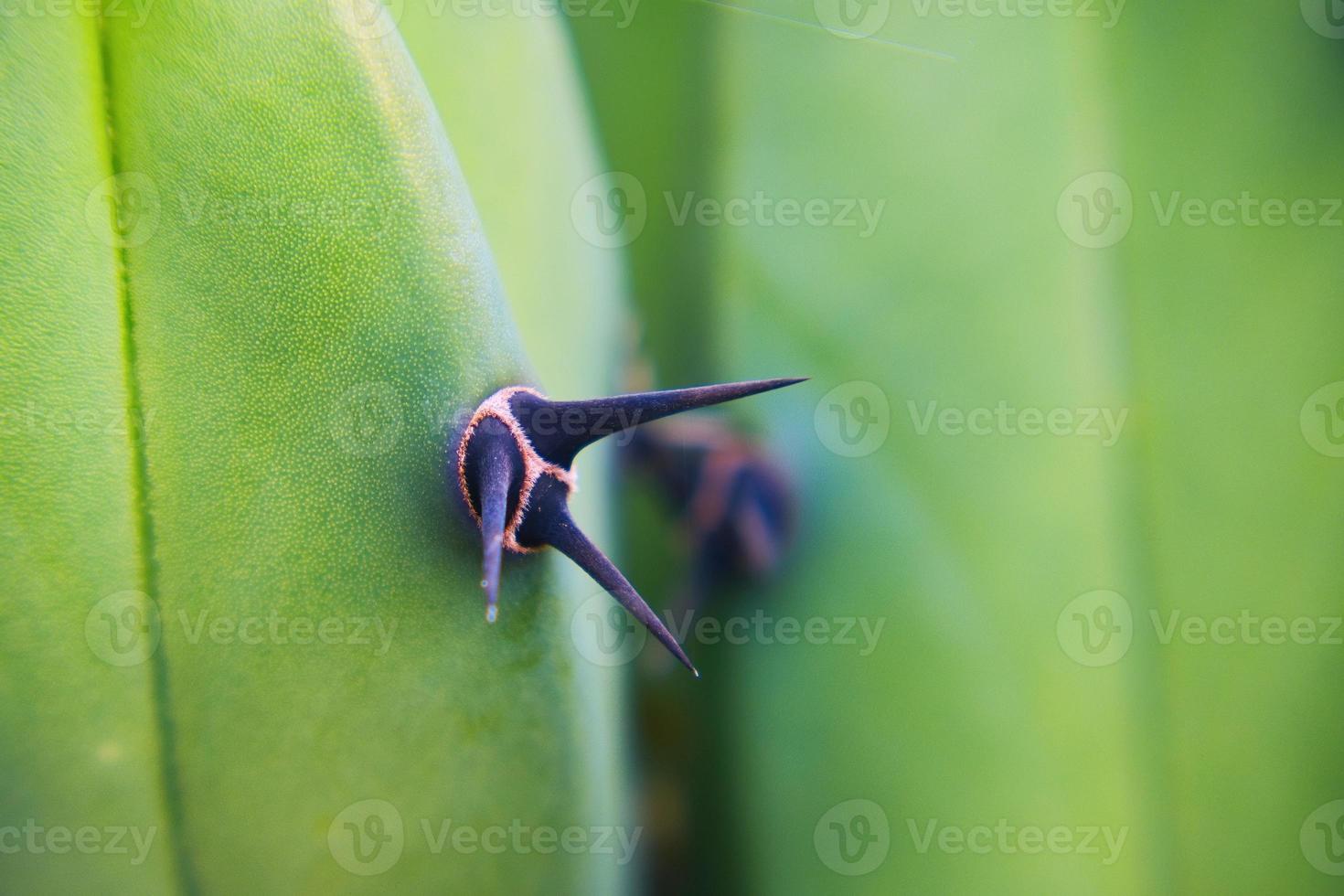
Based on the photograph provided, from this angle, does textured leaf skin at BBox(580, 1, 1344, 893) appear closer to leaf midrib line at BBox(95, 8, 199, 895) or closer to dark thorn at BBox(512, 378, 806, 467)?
dark thorn at BBox(512, 378, 806, 467)

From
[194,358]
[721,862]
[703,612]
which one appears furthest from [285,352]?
[721,862]

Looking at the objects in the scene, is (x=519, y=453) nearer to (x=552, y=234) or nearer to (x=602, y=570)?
(x=602, y=570)

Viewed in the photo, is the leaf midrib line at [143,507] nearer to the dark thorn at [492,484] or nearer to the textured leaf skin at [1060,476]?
the dark thorn at [492,484]

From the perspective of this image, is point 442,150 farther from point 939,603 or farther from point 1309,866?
point 1309,866

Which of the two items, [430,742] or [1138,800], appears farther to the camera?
[1138,800]

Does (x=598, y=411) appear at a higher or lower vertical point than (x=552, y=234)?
lower

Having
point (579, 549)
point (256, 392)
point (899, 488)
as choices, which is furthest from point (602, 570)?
point (899, 488)

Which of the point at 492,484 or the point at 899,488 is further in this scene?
the point at 899,488
